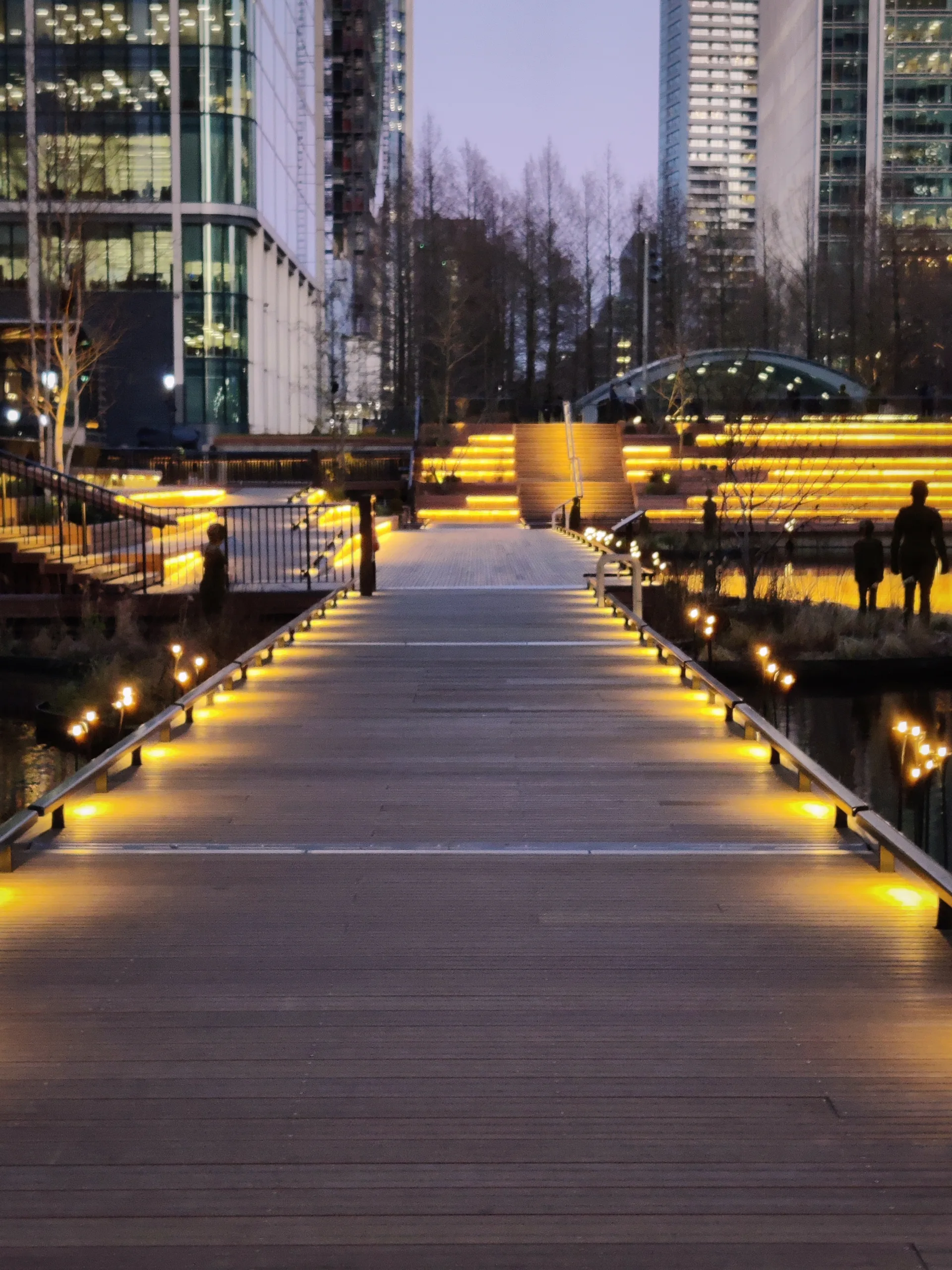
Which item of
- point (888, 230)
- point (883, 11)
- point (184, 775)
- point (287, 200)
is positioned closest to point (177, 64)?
point (287, 200)

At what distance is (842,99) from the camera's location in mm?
108000

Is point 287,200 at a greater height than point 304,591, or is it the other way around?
point 287,200

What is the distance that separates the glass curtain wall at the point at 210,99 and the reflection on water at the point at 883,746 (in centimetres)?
4231

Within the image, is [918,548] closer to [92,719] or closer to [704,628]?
[704,628]

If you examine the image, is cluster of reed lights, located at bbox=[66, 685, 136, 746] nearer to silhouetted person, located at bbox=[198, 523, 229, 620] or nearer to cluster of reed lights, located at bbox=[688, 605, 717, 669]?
silhouetted person, located at bbox=[198, 523, 229, 620]

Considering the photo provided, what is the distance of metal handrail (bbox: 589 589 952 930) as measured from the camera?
5965mm

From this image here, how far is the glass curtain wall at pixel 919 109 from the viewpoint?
106m

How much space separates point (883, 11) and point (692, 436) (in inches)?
2785

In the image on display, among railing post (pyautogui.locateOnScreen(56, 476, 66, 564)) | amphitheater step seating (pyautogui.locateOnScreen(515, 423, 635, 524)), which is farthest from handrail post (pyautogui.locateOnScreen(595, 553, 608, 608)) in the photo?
amphitheater step seating (pyautogui.locateOnScreen(515, 423, 635, 524))

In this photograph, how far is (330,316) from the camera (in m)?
77.1

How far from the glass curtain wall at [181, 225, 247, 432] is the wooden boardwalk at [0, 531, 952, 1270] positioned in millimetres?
48756

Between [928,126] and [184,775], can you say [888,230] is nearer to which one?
[928,126]

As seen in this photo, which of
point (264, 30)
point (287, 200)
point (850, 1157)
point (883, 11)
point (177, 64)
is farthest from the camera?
point (883, 11)

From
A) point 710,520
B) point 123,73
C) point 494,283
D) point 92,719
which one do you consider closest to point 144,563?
point 92,719
